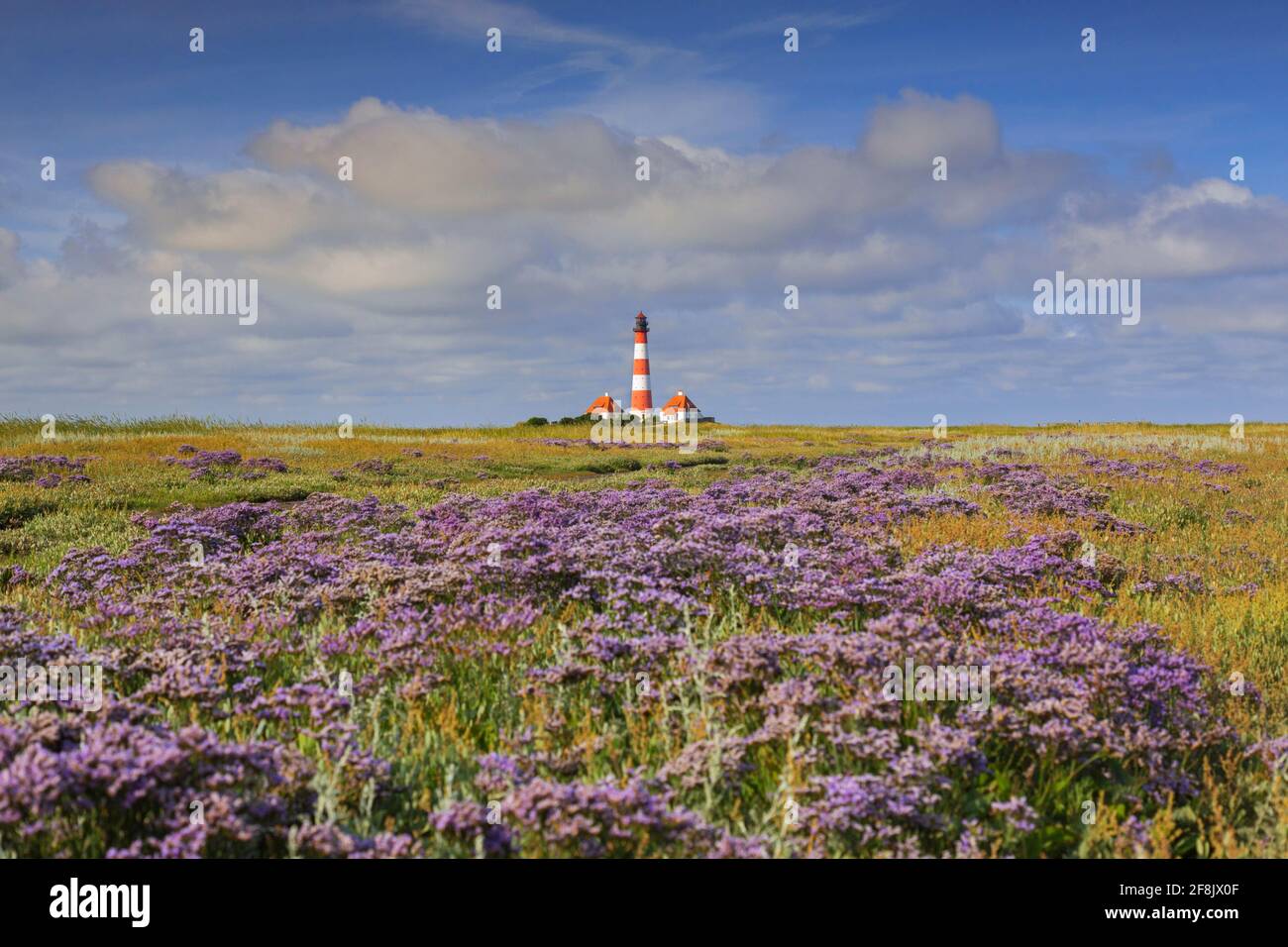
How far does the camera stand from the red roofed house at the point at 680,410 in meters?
81.9

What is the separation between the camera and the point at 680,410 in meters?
86.8

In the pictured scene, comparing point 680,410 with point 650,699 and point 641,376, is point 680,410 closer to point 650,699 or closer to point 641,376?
point 641,376

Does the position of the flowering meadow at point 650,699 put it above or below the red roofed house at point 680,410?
below

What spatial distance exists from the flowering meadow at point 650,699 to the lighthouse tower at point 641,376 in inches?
2462

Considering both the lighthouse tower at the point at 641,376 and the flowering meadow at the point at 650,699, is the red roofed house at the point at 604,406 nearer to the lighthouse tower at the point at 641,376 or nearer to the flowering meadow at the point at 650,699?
the lighthouse tower at the point at 641,376

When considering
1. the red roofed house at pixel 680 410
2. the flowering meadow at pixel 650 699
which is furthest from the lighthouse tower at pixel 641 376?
the flowering meadow at pixel 650 699

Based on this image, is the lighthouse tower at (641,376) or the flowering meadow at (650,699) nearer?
the flowering meadow at (650,699)

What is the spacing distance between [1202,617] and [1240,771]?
4.24 metres

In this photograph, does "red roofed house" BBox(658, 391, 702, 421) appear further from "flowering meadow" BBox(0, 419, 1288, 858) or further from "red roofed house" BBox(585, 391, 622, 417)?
"flowering meadow" BBox(0, 419, 1288, 858)

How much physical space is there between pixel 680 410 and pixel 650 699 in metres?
81.5

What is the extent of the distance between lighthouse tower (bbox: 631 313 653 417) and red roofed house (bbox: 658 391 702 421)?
4684 mm
